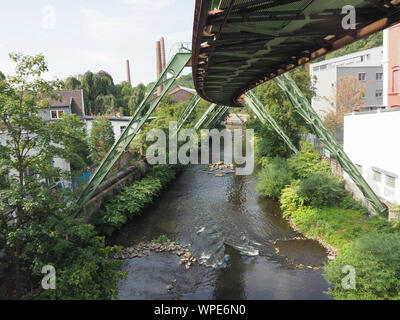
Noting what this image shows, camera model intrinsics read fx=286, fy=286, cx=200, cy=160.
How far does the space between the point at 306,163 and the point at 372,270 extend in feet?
35.0

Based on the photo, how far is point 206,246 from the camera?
12242 mm

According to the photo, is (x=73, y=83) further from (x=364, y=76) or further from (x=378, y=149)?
(x=378, y=149)

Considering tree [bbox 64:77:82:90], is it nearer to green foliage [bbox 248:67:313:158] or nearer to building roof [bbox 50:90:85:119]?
building roof [bbox 50:90:85:119]

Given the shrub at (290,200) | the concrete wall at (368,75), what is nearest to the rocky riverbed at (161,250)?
the shrub at (290,200)

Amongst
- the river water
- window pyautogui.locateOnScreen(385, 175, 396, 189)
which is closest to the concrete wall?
the river water

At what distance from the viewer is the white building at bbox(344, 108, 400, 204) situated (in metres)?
10.9

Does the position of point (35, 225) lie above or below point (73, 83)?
below

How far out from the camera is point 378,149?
12078 millimetres

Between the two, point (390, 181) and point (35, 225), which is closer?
point (35, 225)

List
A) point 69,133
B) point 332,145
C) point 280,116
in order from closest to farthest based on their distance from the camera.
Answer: point 69,133 → point 332,145 → point 280,116
